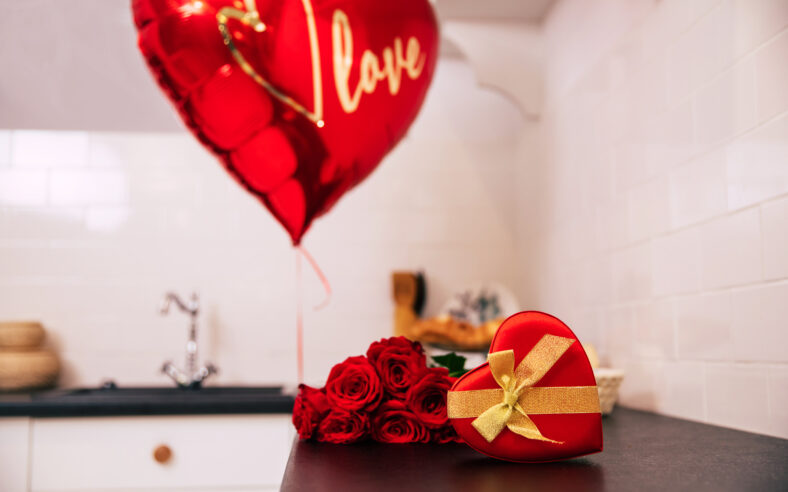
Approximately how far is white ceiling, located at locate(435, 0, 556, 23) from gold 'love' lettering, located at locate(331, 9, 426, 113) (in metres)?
0.65

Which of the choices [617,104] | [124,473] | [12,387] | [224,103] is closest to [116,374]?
[12,387]

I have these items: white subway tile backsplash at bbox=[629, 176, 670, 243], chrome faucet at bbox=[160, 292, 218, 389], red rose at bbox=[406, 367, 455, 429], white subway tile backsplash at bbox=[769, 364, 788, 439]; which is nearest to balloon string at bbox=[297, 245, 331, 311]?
chrome faucet at bbox=[160, 292, 218, 389]

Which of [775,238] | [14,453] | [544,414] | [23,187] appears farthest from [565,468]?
[23,187]

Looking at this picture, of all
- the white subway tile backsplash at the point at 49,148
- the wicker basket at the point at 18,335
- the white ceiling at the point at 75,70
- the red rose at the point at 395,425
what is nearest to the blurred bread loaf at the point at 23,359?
the wicker basket at the point at 18,335

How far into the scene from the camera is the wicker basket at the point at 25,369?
65.5 inches

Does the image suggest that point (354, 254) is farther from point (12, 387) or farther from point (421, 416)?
point (421, 416)

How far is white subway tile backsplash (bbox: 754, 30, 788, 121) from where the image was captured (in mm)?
Result: 810

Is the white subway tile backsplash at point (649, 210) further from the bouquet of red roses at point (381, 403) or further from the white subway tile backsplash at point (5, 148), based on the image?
the white subway tile backsplash at point (5, 148)

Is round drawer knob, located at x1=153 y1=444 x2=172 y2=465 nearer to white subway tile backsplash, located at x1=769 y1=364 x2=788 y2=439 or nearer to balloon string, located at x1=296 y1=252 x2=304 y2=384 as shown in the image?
balloon string, located at x1=296 y1=252 x2=304 y2=384

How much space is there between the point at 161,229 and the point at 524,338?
1483 millimetres

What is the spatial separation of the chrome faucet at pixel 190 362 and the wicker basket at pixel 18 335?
12.4 inches

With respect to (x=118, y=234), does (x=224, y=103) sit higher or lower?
higher

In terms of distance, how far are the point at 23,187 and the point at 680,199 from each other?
5.43 ft

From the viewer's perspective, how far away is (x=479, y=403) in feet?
2.06
